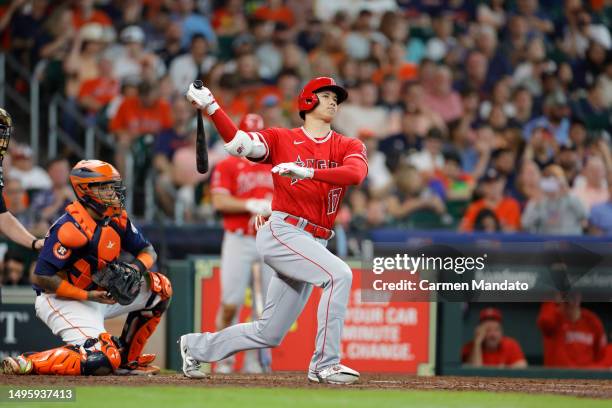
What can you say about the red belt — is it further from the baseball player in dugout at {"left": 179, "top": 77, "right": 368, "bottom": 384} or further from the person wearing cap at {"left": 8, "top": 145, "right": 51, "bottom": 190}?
the person wearing cap at {"left": 8, "top": 145, "right": 51, "bottom": 190}

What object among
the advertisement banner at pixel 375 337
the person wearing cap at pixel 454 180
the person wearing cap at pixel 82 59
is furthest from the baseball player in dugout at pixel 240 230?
the person wearing cap at pixel 82 59

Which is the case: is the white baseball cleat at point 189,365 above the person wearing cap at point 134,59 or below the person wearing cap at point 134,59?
below

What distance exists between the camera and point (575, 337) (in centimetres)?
984

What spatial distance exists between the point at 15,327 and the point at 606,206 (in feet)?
20.9

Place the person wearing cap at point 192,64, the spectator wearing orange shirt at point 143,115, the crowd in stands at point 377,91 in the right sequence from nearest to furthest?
the crowd in stands at point 377,91 < the spectator wearing orange shirt at point 143,115 < the person wearing cap at point 192,64

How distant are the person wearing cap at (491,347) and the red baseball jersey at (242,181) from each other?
7.13 ft

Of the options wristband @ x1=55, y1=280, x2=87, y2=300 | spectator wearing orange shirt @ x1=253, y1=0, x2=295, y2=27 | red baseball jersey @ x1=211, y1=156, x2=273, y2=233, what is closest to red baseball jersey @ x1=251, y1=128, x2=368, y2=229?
wristband @ x1=55, y1=280, x2=87, y2=300

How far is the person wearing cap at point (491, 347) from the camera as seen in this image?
9891mm

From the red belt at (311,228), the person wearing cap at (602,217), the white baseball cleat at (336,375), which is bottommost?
the white baseball cleat at (336,375)

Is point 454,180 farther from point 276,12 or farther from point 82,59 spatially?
point 82,59

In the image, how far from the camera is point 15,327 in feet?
31.4

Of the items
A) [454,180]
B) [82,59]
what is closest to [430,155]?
[454,180]

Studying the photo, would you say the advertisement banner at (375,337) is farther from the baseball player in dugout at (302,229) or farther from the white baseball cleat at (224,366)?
the baseball player in dugout at (302,229)

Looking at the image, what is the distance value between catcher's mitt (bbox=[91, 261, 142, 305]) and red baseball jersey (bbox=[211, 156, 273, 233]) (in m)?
2.16
